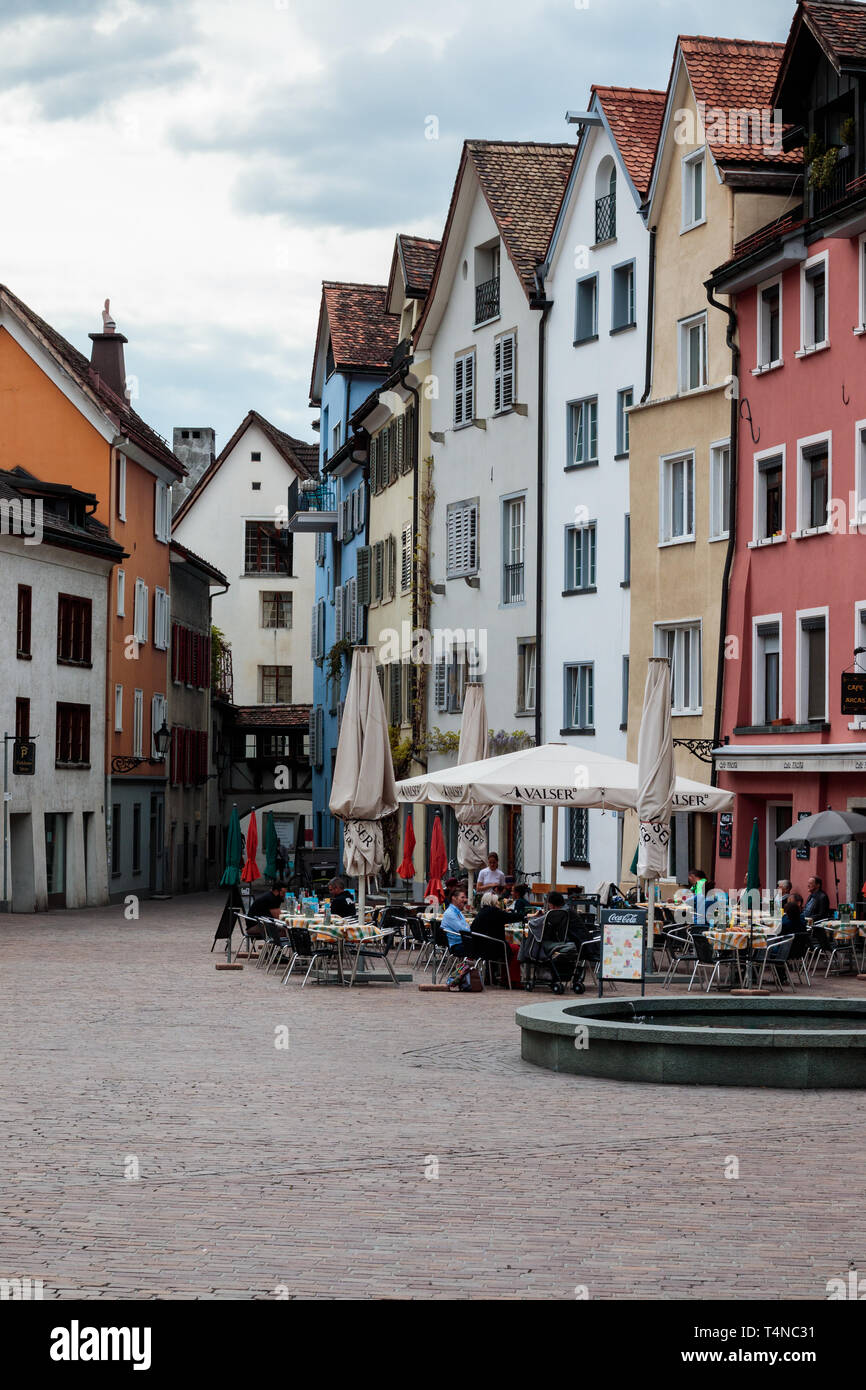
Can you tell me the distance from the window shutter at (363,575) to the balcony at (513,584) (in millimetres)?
13223

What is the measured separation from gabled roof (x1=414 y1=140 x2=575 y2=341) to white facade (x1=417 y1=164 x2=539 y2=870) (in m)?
0.27

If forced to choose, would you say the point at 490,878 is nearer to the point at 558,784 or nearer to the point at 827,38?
the point at 558,784

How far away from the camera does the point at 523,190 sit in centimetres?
4666

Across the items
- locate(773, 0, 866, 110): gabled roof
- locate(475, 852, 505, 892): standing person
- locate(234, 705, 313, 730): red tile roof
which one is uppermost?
locate(773, 0, 866, 110): gabled roof

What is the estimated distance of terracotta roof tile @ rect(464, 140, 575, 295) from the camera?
4433cm

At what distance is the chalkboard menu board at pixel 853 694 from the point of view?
28.3 m

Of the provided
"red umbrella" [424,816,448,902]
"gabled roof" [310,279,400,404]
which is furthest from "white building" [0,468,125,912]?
"red umbrella" [424,816,448,902]

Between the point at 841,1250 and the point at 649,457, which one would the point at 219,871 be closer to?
the point at 649,457

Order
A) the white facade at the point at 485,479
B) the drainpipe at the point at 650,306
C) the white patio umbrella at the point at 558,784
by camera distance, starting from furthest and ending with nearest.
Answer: the white facade at the point at 485,479
the drainpipe at the point at 650,306
the white patio umbrella at the point at 558,784

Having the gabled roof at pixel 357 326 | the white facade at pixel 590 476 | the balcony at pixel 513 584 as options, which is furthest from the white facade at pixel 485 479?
the gabled roof at pixel 357 326

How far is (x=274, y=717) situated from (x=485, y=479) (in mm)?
36370

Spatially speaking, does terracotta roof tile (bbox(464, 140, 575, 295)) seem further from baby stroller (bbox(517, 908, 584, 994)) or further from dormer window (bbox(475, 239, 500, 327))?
baby stroller (bbox(517, 908, 584, 994))

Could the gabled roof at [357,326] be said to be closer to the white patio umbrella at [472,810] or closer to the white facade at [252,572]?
the white facade at [252,572]
